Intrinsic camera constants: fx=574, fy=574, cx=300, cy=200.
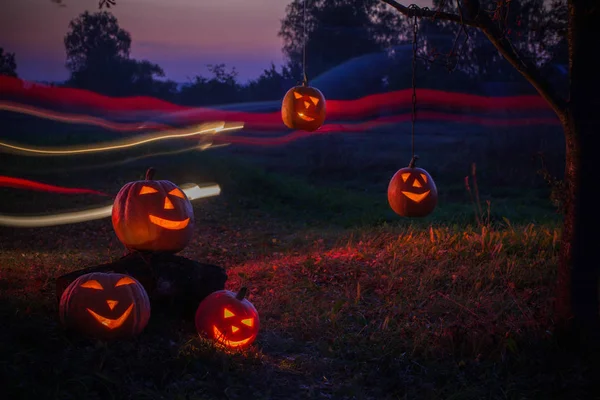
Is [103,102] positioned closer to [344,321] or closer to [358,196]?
[358,196]

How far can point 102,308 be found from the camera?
4.69 m

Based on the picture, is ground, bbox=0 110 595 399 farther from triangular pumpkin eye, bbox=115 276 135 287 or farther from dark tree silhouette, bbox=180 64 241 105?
dark tree silhouette, bbox=180 64 241 105

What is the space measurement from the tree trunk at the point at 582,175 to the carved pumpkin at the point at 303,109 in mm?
2673

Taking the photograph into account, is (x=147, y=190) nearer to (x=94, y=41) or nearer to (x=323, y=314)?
(x=323, y=314)

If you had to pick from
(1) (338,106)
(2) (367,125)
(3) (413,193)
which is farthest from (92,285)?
(2) (367,125)

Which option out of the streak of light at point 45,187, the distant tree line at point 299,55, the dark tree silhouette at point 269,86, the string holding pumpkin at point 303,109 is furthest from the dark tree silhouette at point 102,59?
the string holding pumpkin at point 303,109

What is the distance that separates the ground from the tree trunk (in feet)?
1.45

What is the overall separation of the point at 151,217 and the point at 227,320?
122 cm

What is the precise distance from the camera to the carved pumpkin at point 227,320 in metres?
5.28

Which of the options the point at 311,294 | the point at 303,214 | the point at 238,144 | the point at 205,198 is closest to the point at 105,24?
the point at 238,144

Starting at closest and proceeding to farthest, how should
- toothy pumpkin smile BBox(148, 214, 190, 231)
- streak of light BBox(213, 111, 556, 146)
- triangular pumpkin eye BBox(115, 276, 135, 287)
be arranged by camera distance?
triangular pumpkin eye BBox(115, 276, 135, 287) → toothy pumpkin smile BBox(148, 214, 190, 231) → streak of light BBox(213, 111, 556, 146)

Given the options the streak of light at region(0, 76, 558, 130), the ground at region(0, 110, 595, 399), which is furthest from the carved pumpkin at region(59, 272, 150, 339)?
the streak of light at region(0, 76, 558, 130)

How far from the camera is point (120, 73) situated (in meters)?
27.5

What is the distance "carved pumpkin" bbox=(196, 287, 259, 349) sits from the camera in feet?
17.3
